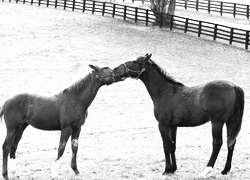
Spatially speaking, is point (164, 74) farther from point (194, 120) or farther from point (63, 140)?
point (63, 140)

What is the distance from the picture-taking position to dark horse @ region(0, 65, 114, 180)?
10820 millimetres

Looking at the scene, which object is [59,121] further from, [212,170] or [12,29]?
[12,29]

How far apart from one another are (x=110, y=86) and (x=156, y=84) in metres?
12.9

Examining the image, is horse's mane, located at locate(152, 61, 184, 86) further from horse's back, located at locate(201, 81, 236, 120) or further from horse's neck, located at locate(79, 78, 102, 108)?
horse's neck, located at locate(79, 78, 102, 108)

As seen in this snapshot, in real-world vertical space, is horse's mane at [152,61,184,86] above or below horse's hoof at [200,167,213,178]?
above

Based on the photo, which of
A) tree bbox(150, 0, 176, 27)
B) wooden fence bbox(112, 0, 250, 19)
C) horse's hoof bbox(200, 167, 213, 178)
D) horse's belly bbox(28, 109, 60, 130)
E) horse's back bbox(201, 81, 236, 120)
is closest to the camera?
horse's back bbox(201, 81, 236, 120)

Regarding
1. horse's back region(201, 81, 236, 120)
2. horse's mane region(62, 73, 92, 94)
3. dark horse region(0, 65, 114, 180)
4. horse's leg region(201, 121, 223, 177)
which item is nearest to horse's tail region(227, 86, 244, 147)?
horse's back region(201, 81, 236, 120)

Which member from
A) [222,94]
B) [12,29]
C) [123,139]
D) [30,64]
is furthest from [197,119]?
[12,29]

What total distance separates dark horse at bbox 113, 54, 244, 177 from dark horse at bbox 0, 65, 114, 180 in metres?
0.58

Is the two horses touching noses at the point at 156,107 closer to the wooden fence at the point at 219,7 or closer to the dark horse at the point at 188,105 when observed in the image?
the dark horse at the point at 188,105

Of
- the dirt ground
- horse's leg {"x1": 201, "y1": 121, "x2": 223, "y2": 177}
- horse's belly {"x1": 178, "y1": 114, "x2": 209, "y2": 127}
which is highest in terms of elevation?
horse's belly {"x1": 178, "y1": 114, "x2": 209, "y2": 127}

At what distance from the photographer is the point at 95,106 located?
20.8 metres

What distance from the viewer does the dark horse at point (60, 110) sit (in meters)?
10.8

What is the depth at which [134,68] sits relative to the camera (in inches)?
440
